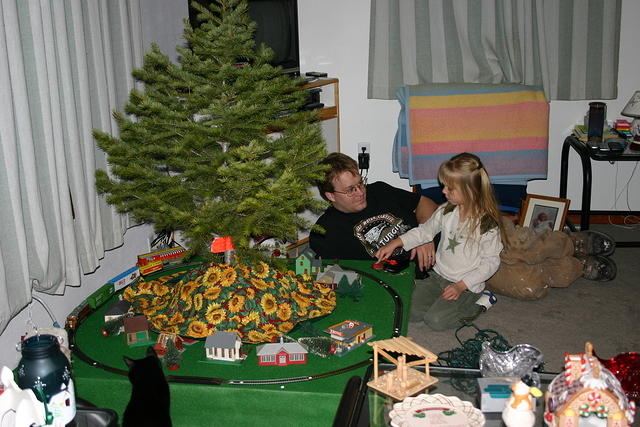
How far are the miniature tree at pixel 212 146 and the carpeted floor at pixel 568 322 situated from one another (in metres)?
1.17

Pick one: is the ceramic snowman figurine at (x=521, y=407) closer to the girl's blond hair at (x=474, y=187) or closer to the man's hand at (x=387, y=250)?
the man's hand at (x=387, y=250)

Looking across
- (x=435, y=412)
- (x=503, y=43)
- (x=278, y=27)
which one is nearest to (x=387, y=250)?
(x=435, y=412)

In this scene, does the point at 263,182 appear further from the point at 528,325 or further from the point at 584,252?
the point at 584,252

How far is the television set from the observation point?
155 inches

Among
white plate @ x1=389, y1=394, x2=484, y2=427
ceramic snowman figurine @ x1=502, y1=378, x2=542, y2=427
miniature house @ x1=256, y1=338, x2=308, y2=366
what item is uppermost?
ceramic snowman figurine @ x1=502, y1=378, x2=542, y2=427

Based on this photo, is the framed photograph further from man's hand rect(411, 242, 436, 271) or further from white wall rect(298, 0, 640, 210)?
man's hand rect(411, 242, 436, 271)

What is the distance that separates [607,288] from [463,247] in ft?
3.33

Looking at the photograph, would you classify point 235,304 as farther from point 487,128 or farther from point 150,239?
point 487,128

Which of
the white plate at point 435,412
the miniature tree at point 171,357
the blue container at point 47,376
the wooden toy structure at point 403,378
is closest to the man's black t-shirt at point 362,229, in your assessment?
the miniature tree at point 171,357

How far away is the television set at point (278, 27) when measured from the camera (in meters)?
3.95

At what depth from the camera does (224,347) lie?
6.31ft

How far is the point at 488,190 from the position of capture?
9.27 ft

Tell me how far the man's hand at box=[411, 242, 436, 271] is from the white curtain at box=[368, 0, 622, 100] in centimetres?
153

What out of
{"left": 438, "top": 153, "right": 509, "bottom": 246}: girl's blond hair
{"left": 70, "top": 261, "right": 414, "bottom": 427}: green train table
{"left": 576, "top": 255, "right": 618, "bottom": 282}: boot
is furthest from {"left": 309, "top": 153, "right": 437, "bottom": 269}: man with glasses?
{"left": 70, "top": 261, "right": 414, "bottom": 427}: green train table
